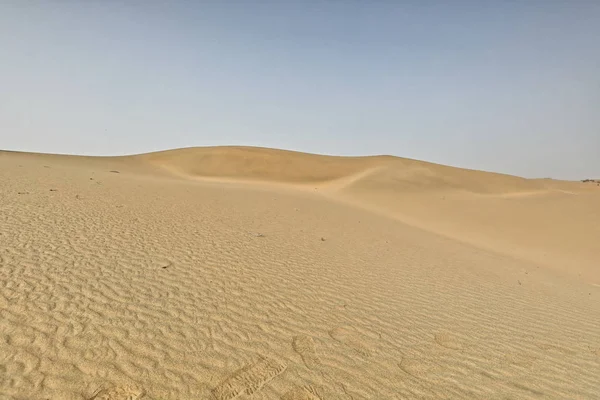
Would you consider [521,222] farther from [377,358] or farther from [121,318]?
[121,318]

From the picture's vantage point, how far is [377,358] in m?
4.41

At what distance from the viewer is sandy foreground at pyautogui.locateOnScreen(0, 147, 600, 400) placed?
146 inches

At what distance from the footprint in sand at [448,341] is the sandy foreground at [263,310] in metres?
0.03

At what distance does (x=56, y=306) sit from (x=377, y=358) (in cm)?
465

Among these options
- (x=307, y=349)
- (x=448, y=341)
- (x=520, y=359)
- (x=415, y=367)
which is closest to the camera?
(x=415, y=367)

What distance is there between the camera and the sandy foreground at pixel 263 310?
3699 millimetres

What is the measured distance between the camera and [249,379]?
3.69 metres

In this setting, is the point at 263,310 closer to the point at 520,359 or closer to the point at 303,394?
the point at 303,394

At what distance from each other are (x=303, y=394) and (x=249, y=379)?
0.65 meters

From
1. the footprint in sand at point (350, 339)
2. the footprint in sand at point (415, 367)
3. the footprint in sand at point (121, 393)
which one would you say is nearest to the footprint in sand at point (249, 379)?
the footprint in sand at point (121, 393)

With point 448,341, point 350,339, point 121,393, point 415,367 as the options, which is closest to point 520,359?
point 448,341

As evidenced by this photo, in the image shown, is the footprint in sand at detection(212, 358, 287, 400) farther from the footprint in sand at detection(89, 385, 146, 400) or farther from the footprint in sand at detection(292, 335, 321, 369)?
the footprint in sand at detection(89, 385, 146, 400)

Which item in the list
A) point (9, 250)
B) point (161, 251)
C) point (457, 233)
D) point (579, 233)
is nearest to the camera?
point (9, 250)

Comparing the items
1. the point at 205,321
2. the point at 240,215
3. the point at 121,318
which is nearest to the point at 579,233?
the point at 240,215
